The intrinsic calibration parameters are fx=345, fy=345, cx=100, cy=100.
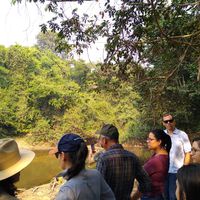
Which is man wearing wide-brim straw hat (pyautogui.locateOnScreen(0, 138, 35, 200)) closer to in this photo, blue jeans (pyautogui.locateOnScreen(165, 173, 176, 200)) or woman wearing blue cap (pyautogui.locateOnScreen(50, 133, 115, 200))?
woman wearing blue cap (pyautogui.locateOnScreen(50, 133, 115, 200))

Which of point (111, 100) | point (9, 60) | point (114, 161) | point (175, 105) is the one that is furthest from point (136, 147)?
point (114, 161)

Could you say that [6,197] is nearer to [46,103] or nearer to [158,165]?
[158,165]

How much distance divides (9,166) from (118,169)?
1042 mm

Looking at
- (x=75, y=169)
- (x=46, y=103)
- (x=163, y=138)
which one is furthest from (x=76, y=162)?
(x=46, y=103)

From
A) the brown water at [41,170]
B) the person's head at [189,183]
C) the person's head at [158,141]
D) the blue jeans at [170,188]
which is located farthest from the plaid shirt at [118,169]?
the brown water at [41,170]

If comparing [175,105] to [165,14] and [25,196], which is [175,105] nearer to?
[25,196]

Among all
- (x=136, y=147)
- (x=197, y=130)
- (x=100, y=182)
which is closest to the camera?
(x=100, y=182)

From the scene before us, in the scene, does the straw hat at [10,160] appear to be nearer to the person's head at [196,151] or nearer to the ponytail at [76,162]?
the ponytail at [76,162]

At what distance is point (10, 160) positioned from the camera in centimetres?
169

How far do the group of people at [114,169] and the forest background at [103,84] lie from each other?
163 cm

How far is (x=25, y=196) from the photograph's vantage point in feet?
30.0

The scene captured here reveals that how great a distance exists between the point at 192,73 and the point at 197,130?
3588mm

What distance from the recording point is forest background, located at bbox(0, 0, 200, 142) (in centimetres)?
505

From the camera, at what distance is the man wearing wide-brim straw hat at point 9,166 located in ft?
5.27
